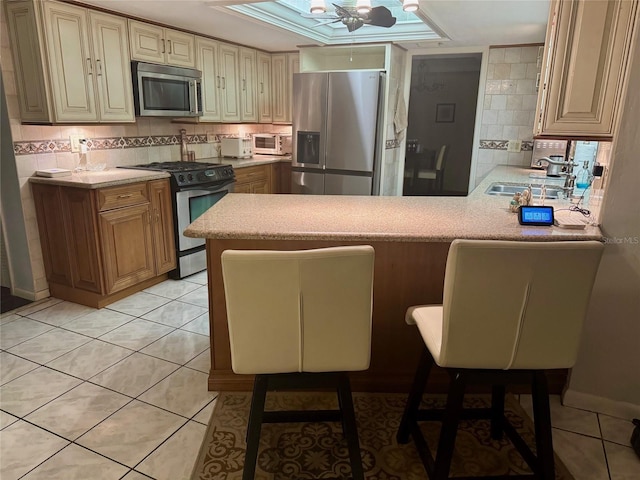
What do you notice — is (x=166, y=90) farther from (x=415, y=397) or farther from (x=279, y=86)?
(x=415, y=397)

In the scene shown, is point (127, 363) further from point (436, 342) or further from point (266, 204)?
point (436, 342)

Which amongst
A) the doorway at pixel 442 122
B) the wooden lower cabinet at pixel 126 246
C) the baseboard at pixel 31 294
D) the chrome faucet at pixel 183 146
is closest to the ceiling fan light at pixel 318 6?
the wooden lower cabinet at pixel 126 246

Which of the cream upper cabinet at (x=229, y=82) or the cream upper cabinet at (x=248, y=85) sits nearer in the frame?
the cream upper cabinet at (x=229, y=82)

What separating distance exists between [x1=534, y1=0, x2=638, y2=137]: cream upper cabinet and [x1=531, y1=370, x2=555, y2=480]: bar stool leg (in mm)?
1145

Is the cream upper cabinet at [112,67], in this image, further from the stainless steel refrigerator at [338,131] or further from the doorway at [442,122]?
the doorway at [442,122]

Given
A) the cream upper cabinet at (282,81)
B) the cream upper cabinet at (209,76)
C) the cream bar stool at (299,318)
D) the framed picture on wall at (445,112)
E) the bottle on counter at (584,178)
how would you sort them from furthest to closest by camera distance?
the framed picture on wall at (445,112) → the cream upper cabinet at (282,81) → the cream upper cabinet at (209,76) → the bottle on counter at (584,178) → the cream bar stool at (299,318)

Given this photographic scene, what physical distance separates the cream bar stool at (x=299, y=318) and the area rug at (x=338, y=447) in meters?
0.30

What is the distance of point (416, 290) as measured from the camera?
2.18m

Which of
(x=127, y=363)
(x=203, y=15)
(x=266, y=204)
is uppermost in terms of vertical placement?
(x=203, y=15)

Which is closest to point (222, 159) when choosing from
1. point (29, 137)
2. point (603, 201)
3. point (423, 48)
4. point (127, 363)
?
point (29, 137)

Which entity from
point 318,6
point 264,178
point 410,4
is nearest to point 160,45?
point 264,178

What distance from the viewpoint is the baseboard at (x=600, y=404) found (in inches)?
84.7

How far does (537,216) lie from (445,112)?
20.0 ft

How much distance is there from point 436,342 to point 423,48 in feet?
14.0
